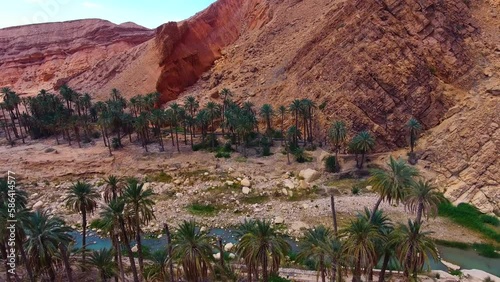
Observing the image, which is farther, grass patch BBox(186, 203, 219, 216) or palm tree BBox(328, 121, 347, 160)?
palm tree BBox(328, 121, 347, 160)

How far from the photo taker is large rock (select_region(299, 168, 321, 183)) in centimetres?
5099

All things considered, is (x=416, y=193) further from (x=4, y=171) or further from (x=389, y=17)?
(x=4, y=171)

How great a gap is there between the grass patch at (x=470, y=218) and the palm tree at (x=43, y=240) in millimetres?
37908

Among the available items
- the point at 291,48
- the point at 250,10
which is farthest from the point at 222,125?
the point at 250,10

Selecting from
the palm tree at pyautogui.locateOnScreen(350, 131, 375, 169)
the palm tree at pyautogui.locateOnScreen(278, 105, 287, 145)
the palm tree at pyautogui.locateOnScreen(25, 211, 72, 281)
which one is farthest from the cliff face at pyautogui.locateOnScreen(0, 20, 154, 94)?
the palm tree at pyautogui.locateOnScreen(25, 211, 72, 281)

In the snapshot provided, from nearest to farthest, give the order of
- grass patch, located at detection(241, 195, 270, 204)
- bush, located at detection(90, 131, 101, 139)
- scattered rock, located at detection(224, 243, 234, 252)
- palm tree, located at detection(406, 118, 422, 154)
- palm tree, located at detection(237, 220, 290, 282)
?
palm tree, located at detection(237, 220, 290, 282) → scattered rock, located at detection(224, 243, 234, 252) → grass patch, located at detection(241, 195, 270, 204) → palm tree, located at detection(406, 118, 422, 154) → bush, located at detection(90, 131, 101, 139)

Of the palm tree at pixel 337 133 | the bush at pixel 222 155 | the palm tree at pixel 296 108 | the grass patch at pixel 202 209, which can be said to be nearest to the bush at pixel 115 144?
the bush at pixel 222 155

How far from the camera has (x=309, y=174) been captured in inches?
2023

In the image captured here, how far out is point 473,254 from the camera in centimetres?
3631

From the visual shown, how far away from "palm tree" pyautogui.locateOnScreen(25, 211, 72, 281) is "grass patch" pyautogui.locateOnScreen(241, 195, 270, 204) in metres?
26.2

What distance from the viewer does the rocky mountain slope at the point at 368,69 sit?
168ft

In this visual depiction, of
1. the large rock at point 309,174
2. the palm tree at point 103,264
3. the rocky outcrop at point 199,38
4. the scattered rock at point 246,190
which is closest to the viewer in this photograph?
the palm tree at point 103,264

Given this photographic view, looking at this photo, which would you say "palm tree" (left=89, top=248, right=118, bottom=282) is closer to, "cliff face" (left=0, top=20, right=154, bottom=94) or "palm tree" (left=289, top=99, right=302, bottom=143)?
"palm tree" (left=289, top=99, right=302, bottom=143)

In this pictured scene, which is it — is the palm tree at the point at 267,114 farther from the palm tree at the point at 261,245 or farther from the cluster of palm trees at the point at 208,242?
the palm tree at the point at 261,245
